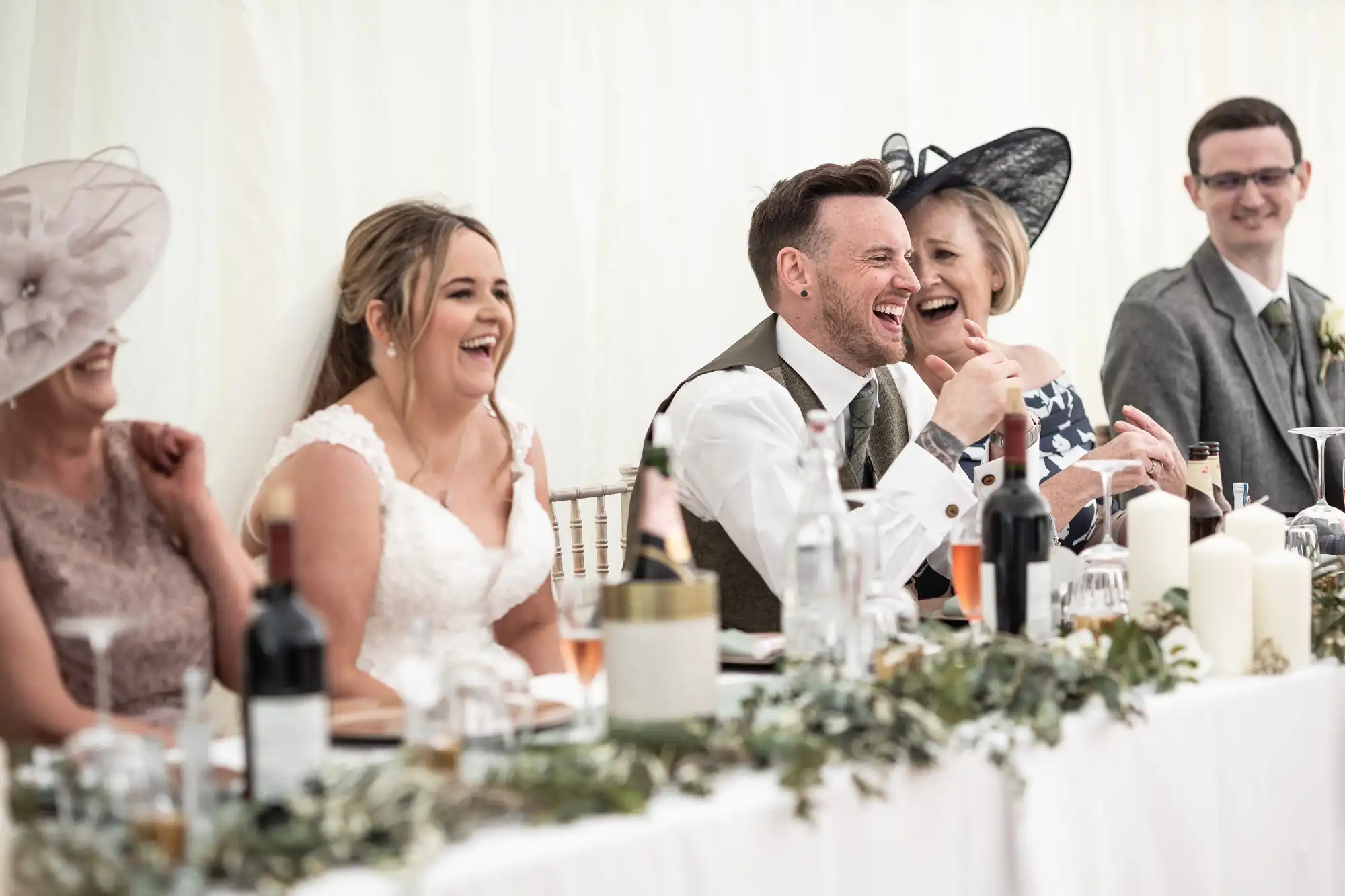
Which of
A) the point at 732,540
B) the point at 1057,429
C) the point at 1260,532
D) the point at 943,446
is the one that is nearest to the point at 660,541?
the point at 1260,532

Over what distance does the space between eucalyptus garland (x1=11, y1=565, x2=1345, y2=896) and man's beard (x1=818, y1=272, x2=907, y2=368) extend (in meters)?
1.19

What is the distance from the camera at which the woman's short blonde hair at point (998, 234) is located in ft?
11.8

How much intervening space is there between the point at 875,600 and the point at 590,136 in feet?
8.87

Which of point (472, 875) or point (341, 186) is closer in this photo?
point (472, 875)

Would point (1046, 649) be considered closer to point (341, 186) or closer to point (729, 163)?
point (341, 186)

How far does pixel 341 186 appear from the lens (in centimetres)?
377

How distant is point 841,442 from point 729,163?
1.88m

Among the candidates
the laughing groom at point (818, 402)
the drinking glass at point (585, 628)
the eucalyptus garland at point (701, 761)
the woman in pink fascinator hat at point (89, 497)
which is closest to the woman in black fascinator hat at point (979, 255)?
the laughing groom at point (818, 402)

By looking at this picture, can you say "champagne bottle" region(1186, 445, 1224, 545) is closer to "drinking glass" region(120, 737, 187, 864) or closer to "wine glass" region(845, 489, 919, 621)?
"wine glass" region(845, 489, 919, 621)

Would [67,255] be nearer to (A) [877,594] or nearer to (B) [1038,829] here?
(A) [877,594]

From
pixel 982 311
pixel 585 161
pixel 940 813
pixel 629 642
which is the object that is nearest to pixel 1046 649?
pixel 940 813

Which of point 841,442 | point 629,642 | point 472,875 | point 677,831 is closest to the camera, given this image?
point 472,875

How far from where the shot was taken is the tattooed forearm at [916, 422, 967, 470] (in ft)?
8.55

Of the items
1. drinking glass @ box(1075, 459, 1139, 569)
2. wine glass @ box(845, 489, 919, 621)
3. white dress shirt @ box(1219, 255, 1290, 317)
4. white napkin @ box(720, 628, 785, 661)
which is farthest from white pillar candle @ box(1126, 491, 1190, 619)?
white dress shirt @ box(1219, 255, 1290, 317)
